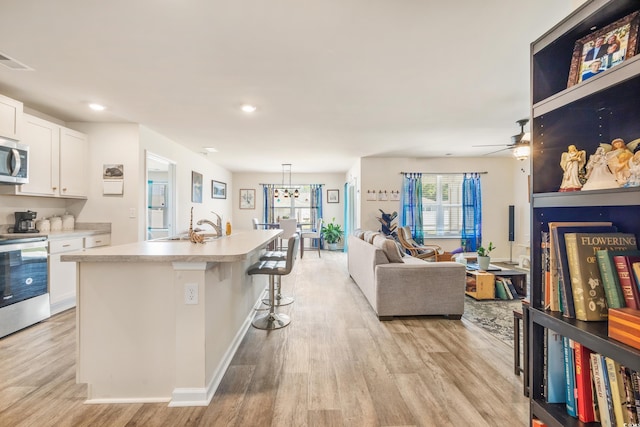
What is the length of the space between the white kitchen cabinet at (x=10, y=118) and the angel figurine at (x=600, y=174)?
4.46m

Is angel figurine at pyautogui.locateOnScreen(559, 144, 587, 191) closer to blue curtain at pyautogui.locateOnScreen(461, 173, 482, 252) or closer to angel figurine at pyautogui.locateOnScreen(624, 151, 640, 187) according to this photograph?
angel figurine at pyautogui.locateOnScreen(624, 151, 640, 187)

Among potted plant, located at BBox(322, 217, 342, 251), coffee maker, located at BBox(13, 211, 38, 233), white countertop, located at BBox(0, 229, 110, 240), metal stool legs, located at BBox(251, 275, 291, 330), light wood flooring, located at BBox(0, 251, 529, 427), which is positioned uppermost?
coffee maker, located at BBox(13, 211, 38, 233)

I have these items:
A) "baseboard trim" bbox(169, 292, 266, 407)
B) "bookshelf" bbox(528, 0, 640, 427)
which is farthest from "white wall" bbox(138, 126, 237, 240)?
"bookshelf" bbox(528, 0, 640, 427)

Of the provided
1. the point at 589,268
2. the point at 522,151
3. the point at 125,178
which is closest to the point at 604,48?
the point at 589,268

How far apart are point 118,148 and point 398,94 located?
3727 millimetres

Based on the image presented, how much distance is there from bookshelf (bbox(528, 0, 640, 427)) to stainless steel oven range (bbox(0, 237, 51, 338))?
13.5ft

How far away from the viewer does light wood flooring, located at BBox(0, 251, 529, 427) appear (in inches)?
69.6

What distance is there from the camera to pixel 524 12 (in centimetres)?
189

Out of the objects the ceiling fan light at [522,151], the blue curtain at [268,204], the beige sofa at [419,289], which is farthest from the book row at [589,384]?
the blue curtain at [268,204]

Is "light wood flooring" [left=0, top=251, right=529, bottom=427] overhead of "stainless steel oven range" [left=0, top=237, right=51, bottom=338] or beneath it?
beneath

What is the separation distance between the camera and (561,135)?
1.11 m

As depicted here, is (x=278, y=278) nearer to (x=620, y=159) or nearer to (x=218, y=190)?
(x=620, y=159)

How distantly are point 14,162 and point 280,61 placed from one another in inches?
113

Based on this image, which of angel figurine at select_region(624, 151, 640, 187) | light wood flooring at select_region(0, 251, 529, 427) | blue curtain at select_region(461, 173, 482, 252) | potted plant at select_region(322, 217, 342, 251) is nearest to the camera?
angel figurine at select_region(624, 151, 640, 187)
